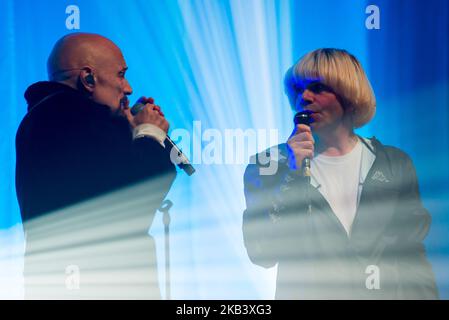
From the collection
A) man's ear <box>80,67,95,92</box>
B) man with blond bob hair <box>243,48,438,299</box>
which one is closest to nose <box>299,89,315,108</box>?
man with blond bob hair <box>243,48,438,299</box>

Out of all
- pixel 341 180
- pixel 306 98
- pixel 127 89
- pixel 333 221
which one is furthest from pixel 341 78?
pixel 127 89

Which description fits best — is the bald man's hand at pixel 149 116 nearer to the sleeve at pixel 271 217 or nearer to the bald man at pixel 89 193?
the bald man at pixel 89 193

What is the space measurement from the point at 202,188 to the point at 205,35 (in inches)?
25.0

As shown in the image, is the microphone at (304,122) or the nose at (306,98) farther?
the nose at (306,98)

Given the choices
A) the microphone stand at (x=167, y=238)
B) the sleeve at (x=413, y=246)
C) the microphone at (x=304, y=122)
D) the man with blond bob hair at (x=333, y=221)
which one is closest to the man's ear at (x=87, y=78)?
the microphone stand at (x=167, y=238)

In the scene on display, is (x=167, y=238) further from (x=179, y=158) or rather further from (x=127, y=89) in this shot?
(x=127, y=89)

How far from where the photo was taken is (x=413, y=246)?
9.77 feet

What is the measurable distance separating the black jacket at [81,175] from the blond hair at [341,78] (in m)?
0.63

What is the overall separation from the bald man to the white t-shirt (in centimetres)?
61

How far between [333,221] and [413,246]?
34 centimetres

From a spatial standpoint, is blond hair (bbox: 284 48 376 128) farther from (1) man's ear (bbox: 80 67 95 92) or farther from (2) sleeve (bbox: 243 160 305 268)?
(1) man's ear (bbox: 80 67 95 92)

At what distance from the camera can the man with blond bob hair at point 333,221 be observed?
2959 millimetres

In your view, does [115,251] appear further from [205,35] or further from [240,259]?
[205,35]

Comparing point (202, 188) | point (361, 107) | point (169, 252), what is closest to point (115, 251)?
→ point (169, 252)
